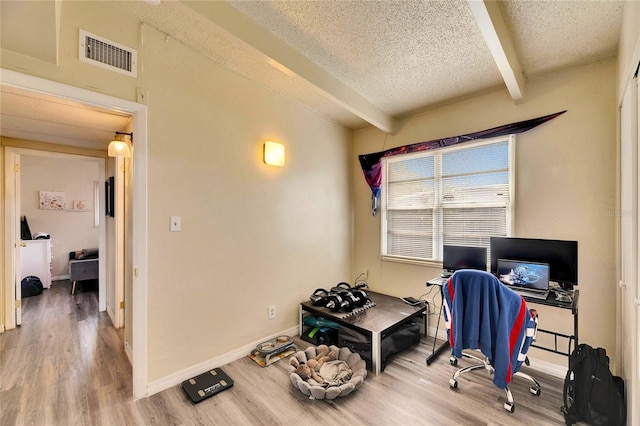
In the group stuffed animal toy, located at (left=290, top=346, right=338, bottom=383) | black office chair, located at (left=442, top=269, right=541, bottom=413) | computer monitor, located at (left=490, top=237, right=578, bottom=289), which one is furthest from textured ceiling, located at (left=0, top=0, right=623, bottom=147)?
stuffed animal toy, located at (left=290, top=346, right=338, bottom=383)

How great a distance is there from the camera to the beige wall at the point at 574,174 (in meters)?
2.19

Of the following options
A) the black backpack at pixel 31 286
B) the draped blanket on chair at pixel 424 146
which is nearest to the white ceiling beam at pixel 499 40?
the draped blanket on chair at pixel 424 146

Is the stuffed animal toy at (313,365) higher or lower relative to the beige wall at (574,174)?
lower

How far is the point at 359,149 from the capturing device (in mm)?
3926

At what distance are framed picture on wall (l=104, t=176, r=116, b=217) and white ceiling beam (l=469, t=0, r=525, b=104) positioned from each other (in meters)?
3.92

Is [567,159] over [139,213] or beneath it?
over

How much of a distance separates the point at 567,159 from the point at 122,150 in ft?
13.2

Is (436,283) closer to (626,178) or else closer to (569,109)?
(626,178)

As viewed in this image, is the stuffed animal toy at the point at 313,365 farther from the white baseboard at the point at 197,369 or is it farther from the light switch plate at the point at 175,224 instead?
the light switch plate at the point at 175,224

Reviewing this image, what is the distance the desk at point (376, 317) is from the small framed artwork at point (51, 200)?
5.75 meters

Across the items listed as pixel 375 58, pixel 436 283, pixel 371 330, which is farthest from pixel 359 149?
pixel 371 330

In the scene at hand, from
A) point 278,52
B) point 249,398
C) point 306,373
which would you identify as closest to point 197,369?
point 249,398

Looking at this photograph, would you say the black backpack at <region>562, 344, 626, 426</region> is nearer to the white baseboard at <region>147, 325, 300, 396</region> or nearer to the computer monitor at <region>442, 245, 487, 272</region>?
the computer monitor at <region>442, 245, 487, 272</region>

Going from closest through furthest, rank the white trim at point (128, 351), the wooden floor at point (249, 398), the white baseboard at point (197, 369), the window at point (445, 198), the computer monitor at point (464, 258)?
1. the wooden floor at point (249, 398)
2. the white baseboard at point (197, 369)
3. the white trim at point (128, 351)
4. the computer monitor at point (464, 258)
5. the window at point (445, 198)
